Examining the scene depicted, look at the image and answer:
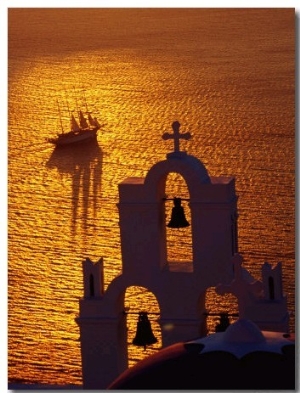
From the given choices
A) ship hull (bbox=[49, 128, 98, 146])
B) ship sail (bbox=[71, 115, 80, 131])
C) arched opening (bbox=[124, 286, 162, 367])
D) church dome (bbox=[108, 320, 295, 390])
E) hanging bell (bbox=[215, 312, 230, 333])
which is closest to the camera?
church dome (bbox=[108, 320, 295, 390])

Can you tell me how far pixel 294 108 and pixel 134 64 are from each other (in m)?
1.61

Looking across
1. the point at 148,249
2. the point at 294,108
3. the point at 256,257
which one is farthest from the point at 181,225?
the point at 256,257

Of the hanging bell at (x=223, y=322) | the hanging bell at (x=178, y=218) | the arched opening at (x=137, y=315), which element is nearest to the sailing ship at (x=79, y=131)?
the arched opening at (x=137, y=315)

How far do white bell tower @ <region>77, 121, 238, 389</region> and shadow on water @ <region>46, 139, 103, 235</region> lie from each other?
136 cm

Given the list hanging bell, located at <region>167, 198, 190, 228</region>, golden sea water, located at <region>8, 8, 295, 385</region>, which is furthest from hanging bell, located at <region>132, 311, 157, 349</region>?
golden sea water, located at <region>8, 8, 295, 385</region>

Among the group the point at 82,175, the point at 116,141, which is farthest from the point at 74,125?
the point at 116,141

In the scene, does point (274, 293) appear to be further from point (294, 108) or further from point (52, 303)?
point (52, 303)

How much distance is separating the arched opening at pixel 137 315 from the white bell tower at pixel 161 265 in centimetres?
62

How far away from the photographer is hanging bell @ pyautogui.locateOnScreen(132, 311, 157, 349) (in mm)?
8688

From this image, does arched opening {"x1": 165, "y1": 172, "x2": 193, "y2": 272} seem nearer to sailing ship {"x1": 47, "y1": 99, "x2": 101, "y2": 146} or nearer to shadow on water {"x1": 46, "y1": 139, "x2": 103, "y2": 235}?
shadow on water {"x1": 46, "y1": 139, "x2": 103, "y2": 235}

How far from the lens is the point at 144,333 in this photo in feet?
28.5

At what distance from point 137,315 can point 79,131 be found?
995 mm

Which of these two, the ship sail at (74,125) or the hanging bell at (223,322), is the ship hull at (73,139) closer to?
the ship sail at (74,125)

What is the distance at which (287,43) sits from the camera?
9.12m
